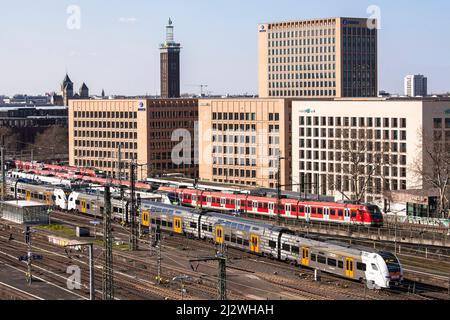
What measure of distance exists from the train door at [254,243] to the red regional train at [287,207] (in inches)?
504

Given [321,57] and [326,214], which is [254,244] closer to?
[326,214]

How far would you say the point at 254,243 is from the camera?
55.7m

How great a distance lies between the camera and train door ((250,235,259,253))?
55469 mm

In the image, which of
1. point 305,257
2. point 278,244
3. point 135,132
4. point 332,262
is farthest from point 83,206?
point 135,132

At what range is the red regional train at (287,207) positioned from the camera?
65.8m

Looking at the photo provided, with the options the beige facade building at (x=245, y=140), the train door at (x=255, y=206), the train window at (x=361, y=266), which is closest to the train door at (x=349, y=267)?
the train window at (x=361, y=266)

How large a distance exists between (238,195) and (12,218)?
68.8ft

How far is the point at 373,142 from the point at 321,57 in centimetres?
7961

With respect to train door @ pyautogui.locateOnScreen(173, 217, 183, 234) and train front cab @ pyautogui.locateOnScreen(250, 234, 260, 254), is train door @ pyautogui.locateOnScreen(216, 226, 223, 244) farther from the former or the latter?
train door @ pyautogui.locateOnScreen(173, 217, 183, 234)

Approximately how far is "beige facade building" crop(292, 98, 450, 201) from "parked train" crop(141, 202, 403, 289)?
1898 centimetres

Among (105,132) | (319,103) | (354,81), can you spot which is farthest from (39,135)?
(319,103)

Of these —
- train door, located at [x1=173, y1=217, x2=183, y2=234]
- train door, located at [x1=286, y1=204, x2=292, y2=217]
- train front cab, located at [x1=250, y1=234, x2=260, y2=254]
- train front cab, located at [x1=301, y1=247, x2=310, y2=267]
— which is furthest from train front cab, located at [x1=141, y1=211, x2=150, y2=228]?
train front cab, located at [x1=301, y1=247, x2=310, y2=267]

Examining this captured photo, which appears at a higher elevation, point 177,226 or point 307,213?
point 307,213
